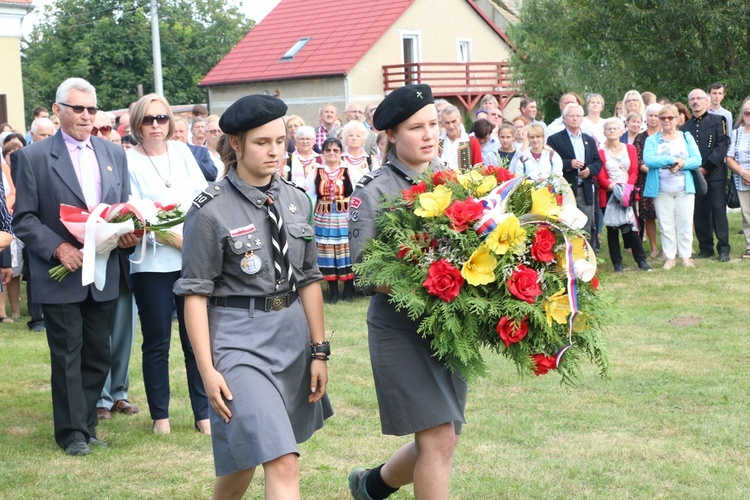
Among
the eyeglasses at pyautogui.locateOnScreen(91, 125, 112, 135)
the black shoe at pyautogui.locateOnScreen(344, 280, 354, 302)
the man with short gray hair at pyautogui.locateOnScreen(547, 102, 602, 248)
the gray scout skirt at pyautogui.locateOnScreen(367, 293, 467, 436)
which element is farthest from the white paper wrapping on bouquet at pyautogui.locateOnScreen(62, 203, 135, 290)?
the man with short gray hair at pyautogui.locateOnScreen(547, 102, 602, 248)

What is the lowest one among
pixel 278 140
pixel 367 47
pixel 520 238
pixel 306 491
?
pixel 306 491

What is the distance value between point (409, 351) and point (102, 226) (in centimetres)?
245

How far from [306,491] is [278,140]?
2180 millimetres

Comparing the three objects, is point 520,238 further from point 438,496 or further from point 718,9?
point 718,9

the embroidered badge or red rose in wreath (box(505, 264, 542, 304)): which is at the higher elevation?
the embroidered badge

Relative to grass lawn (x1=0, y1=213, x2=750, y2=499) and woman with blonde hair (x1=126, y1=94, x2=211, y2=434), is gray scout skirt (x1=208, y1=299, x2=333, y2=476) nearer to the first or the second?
grass lawn (x1=0, y1=213, x2=750, y2=499)

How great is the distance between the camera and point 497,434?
22.1ft

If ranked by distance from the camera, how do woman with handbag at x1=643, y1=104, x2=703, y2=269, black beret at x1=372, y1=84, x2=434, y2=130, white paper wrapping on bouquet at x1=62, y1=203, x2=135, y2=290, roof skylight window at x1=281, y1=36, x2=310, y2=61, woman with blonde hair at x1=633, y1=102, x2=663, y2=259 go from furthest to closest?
roof skylight window at x1=281, y1=36, x2=310, y2=61 → woman with blonde hair at x1=633, y1=102, x2=663, y2=259 → woman with handbag at x1=643, y1=104, x2=703, y2=269 → white paper wrapping on bouquet at x1=62, y1=203, x2=135, y2=290 → black beret at x1=372, y1=84, x2=434, y2=130

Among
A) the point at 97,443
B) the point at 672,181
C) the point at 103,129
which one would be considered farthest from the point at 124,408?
the point at 672,181

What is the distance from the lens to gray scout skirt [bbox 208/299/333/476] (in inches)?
165

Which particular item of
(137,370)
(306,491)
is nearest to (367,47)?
(137,370)

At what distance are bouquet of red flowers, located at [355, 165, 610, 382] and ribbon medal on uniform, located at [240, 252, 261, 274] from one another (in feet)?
1.38

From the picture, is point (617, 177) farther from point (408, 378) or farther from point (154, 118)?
point (408, 378)

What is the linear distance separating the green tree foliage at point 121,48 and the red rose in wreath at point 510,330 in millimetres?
48798
